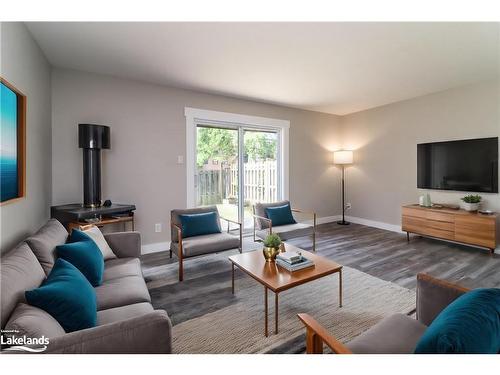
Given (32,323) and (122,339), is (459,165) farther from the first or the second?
(32,323)

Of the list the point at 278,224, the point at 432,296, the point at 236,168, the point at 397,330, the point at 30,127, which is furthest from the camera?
the point at 236,168

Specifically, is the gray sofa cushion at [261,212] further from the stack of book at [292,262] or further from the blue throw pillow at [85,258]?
the blue throw pillow at [85,258]

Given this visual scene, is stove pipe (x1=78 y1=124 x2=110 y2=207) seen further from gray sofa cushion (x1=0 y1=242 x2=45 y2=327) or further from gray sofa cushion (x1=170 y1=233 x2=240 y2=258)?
gray sofa cushion (x1=0 y1=242 x2=45 y2=327)

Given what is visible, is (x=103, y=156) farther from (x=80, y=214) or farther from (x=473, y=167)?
(x=473, y=167)

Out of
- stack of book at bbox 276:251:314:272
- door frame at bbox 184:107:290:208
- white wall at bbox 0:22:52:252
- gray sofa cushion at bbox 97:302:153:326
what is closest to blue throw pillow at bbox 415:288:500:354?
stack of book at bbox 276:251:314:272

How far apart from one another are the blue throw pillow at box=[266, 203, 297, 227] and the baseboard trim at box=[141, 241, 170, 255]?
1633 mm

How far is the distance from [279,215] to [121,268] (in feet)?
7.98

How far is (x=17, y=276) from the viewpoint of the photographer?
3.97 ft

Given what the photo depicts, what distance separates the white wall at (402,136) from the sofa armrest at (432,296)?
3.36 metres

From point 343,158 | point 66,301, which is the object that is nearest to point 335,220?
point 343,158

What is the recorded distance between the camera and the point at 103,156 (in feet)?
10.9

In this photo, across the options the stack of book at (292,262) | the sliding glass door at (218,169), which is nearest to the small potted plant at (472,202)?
the stack of book at (292,262)

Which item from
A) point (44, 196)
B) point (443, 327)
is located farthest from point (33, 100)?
point (443, 327)
